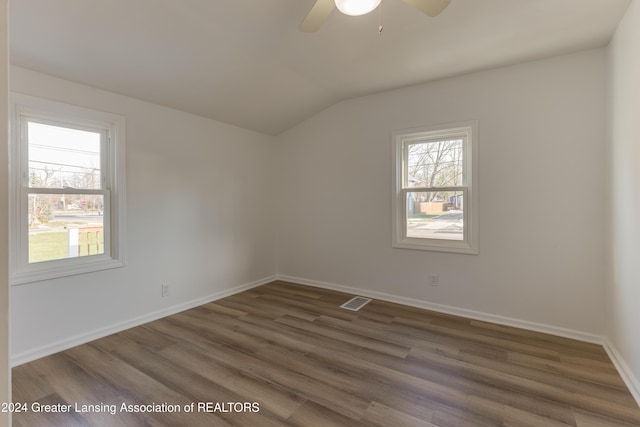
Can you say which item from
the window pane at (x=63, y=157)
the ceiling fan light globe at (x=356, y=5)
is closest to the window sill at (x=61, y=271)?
the window pane at (x=63, y=157)

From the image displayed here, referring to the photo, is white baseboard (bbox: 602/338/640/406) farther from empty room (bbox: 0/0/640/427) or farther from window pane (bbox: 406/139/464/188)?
window pane (bbox: 406/139/464/188)

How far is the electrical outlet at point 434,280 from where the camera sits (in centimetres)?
333

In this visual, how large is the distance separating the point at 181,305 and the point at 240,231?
1195mm

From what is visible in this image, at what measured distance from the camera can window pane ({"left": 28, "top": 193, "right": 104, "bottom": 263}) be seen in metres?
2.42

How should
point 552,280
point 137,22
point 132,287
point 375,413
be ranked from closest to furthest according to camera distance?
point 375,413, point 137,22, point 552,280, point 132,287

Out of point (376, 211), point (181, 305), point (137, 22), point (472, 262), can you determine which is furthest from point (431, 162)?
point (181, 305)

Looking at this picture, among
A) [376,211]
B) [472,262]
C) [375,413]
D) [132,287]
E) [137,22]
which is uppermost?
[137,22]

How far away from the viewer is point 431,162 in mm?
3428

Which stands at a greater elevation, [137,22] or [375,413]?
[137,22]

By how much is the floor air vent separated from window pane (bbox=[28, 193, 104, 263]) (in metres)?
2.62

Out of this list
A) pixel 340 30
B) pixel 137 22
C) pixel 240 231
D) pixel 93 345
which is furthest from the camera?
pixel 240 231

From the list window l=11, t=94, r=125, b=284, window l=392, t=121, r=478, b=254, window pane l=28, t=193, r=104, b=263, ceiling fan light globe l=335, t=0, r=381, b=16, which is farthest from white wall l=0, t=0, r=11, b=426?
window l=392, t=121, r=478, b=254

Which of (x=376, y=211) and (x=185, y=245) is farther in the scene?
(x=376, y=211)

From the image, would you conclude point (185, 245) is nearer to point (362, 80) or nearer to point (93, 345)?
point (93, 345)
